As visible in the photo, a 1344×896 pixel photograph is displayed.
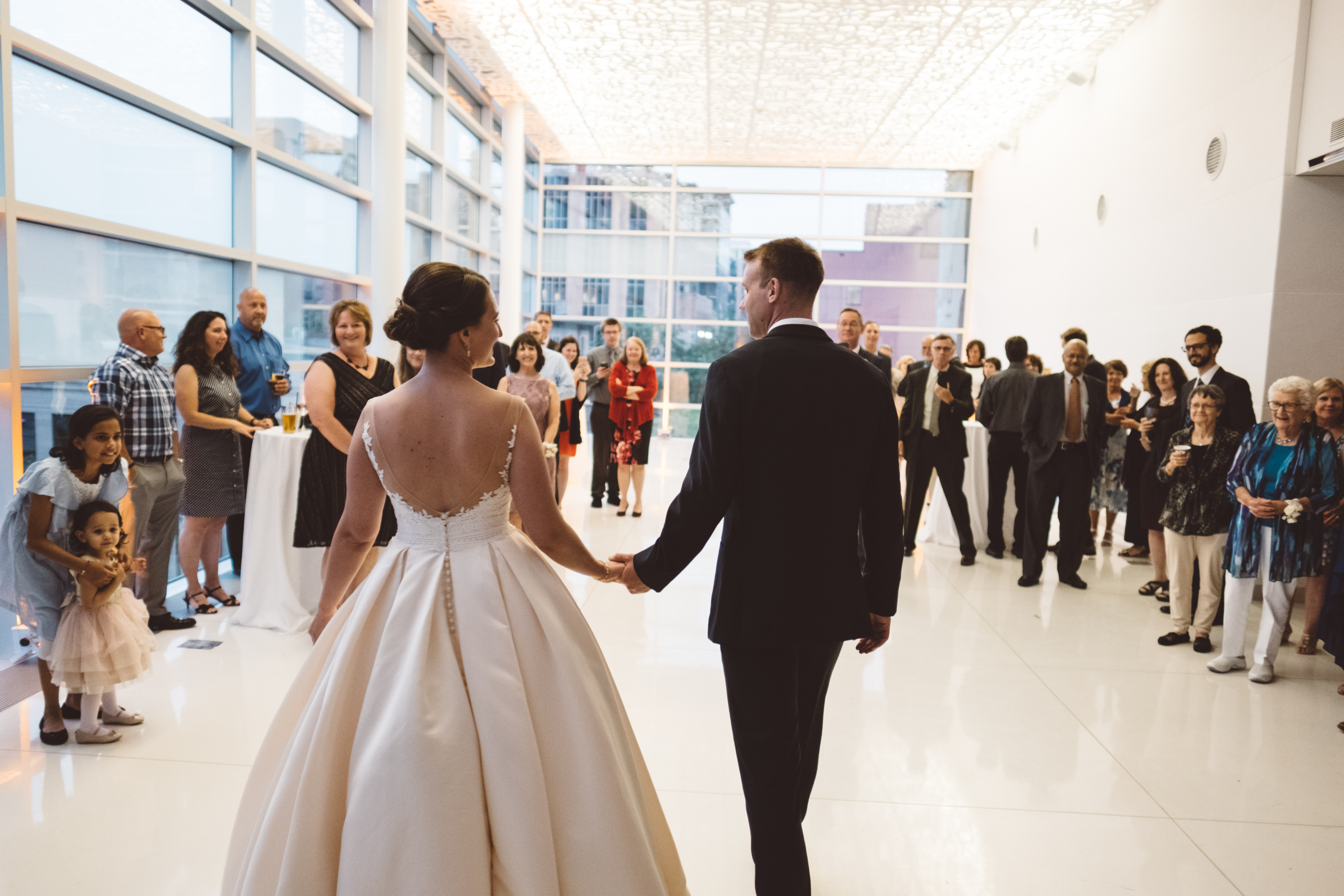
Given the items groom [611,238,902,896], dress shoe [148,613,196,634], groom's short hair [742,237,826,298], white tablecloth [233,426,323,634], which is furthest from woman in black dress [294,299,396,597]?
groom's short hair [742,237,826,298]

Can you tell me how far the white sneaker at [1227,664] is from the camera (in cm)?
427

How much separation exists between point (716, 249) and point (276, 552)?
1212 cm

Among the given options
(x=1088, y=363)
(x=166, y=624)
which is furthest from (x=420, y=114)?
(x=1088, y=363)

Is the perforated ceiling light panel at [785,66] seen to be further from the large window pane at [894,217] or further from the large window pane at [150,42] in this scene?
the large window pane at [150,42]

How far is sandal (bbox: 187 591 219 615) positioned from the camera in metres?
4.62

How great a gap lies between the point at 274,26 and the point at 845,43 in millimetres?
5681

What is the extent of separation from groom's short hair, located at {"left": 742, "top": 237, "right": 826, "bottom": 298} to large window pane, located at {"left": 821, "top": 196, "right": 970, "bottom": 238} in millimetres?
13913

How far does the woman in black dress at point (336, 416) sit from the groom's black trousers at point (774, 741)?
7.55 feet

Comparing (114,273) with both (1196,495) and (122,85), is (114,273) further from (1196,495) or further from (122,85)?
(1196,495)

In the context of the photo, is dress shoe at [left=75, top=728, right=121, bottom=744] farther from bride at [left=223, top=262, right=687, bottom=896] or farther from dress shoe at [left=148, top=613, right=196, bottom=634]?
bride at [left=223, top=262, right=687, bottom=896]

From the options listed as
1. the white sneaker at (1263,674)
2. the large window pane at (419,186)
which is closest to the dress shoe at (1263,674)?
the white sneaker at (1263,674)

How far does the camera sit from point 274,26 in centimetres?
646

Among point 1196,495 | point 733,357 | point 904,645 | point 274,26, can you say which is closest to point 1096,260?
point 1196,495

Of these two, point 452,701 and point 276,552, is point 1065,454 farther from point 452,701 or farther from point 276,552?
point 452,701
